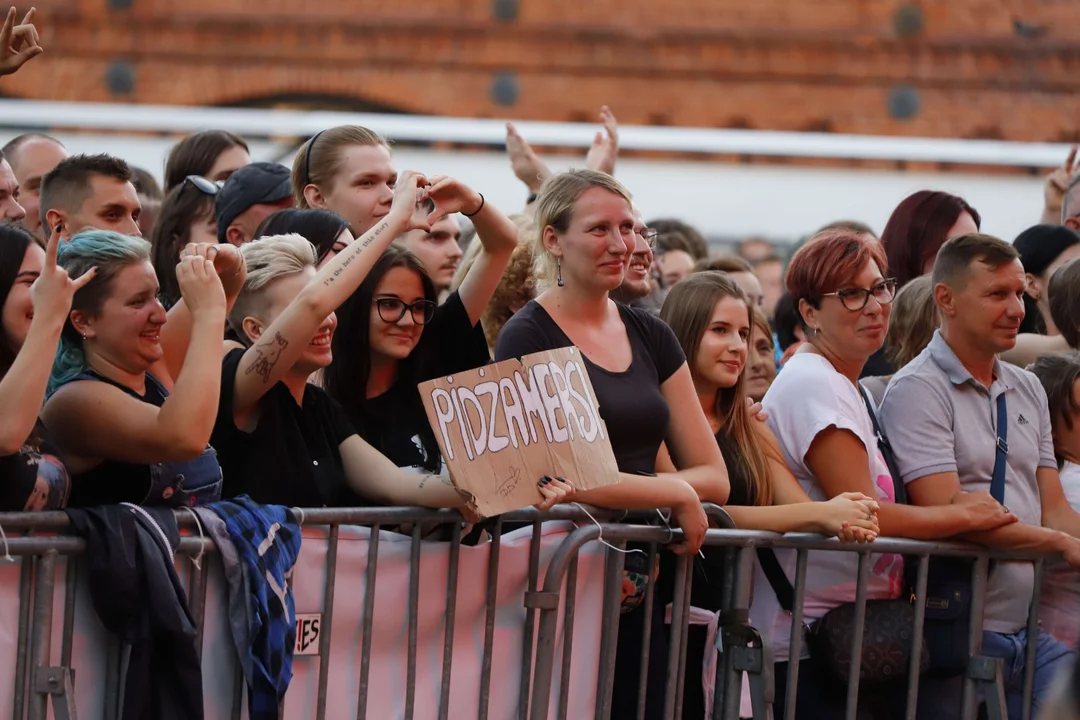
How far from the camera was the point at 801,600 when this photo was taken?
4629 millimetres

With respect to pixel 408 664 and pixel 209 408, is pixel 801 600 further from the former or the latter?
pixel 209 408

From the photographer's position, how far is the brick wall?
46.7 feet

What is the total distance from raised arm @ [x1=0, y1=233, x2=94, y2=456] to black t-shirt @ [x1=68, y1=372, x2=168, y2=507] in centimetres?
27

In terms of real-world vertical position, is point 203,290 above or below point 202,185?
below

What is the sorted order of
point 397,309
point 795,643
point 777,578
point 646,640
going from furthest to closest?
point 777,578, point 795,643, point 397,309, point 646,640

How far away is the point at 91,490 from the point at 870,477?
7.58 feet

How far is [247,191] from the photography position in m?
5.36

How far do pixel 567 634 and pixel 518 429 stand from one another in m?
0.59

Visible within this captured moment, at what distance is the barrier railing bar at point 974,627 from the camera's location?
492 centimetres

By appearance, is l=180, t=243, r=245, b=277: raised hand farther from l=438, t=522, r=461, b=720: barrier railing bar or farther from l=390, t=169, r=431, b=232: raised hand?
l=438, t=522, r=461, b=720: barrier railing bar

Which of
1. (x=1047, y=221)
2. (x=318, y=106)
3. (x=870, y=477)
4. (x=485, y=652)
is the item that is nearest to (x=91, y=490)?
(x=485, y=652)

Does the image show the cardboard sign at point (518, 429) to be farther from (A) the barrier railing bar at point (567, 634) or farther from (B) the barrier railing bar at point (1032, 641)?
(B) the barrier railing bar at point (1032, 641)

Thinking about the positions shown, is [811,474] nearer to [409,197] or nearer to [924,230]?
[409,197]

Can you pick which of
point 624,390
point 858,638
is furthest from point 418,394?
point 858,638
